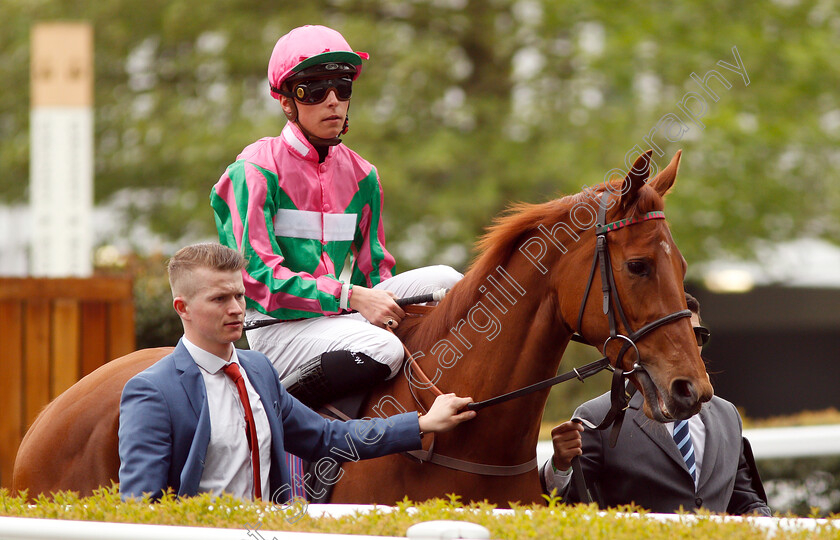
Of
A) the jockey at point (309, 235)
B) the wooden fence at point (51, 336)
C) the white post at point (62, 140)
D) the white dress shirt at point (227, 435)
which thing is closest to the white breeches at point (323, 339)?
the jockey at point (309, 235)

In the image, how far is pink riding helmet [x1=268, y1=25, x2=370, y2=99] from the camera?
3215 mm

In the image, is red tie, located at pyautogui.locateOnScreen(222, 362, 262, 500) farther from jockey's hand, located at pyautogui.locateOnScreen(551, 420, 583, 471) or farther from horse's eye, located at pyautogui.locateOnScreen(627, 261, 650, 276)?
horse's eye, located at pyautogui.locateOnScreen(627, 261, 650, 276)

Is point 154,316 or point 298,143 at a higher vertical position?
point 298,143

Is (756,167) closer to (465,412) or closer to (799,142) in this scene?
(799,142)

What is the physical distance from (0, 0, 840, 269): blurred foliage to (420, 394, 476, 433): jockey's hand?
7.02m

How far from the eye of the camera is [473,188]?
10516 millimetres

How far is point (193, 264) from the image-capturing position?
8.35 ft

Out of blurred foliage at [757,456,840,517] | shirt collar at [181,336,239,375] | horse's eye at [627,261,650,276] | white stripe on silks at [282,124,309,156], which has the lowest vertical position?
blurred foliage at [757,456,840,517]

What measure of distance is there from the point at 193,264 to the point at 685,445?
1850 millimetres

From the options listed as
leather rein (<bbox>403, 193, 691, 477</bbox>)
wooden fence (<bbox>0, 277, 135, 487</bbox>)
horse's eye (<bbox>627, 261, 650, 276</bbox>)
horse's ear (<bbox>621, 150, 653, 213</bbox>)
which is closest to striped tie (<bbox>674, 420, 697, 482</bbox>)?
leather rein (<bbox>403, 193, 691, 477</bbox>)

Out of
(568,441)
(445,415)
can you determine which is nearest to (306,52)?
Answer: (445,415)

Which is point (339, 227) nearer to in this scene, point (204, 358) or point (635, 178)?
point (204, 358)

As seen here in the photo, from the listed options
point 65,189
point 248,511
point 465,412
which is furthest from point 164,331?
point 248,511

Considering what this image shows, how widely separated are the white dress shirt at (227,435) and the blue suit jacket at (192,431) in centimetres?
3
